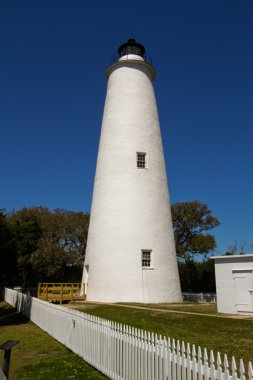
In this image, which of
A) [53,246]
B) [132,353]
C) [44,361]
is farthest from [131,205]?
[53,246]

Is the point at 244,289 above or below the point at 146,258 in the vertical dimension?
below

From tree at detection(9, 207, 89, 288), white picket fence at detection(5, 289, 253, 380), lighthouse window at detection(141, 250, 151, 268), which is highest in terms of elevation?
tree at detection(9, 207, 89, 288)

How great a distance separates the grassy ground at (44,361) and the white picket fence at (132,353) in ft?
0.77

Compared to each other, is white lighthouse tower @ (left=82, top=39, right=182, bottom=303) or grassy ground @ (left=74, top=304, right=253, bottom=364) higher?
white lighthouse tower @ (left=82, top=39, right=182, bottom=303)

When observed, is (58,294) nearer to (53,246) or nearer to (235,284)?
(235,284)

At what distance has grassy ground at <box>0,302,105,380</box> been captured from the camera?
7363mm

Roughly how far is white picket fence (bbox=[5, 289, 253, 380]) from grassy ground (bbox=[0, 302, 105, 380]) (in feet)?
0.77

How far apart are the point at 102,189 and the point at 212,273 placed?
1668 cm

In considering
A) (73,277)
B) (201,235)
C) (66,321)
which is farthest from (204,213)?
(66,321)

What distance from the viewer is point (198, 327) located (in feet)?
37.4

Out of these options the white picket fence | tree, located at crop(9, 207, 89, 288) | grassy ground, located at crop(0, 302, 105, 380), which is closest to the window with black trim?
grassy ground, located at crop(0, 302, 105, 380)

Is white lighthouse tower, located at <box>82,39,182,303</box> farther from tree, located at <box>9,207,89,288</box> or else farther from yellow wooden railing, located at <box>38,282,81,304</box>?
tree, located at <box>9,207,89,288</box>

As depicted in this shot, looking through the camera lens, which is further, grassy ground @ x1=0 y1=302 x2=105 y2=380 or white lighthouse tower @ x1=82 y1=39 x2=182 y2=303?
white lighthouse tower @ x1=82 y1=39 x2=182 y2=303

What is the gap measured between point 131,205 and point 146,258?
10.5ft
